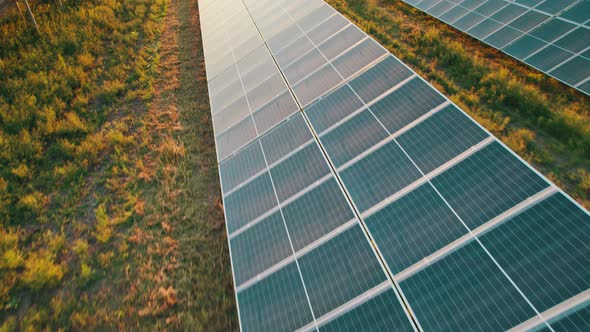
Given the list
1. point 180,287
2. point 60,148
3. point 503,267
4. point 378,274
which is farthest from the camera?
point 60,148

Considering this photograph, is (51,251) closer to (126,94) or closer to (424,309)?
(126,94)

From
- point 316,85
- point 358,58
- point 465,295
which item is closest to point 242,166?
point 316,85

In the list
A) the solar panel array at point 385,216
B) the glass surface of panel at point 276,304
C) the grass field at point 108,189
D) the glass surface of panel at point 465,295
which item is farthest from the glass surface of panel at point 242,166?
the glass surface of panel at point 465,295

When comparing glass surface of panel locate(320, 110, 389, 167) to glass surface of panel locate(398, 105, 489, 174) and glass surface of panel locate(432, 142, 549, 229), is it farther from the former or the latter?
glass surface of panel locate(432, 142, 549, 229)

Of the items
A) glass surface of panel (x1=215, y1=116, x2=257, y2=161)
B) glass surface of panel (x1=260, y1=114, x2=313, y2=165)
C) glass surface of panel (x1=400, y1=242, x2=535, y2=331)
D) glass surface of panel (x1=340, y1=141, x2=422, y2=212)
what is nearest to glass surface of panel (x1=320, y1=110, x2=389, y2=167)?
glass surface of panel (x1=340, y1=141, x2=422, y2=212)

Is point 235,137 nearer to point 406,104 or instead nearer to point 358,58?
point 358,58

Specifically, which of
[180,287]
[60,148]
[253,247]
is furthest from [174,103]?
[253,247]

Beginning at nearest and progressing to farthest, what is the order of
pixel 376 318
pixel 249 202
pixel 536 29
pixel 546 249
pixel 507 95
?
pixel 546 249, pixel 376 318, pixel 249 202, pixel 507 95, pixel 536 29
